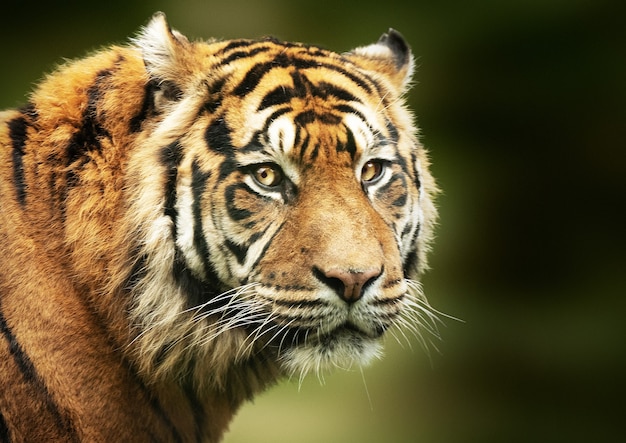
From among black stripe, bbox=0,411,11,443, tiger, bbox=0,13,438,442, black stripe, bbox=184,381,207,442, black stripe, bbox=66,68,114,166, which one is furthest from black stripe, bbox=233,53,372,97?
black stripe, bbox=0,411,11,443

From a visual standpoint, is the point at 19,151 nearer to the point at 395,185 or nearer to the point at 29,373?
the point at 29,373

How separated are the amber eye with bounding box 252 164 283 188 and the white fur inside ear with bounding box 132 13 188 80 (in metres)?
0.24

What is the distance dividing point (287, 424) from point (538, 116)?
6.29 feet

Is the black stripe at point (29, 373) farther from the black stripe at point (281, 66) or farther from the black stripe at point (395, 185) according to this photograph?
the black stripe at point (395, 185)

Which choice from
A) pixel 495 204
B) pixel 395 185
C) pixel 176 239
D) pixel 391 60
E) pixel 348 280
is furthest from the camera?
pixel 495 204

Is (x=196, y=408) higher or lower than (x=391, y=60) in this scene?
lower

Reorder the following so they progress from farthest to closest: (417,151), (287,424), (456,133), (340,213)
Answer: (456,133) < (287,424) < (417,151) < (340,213)

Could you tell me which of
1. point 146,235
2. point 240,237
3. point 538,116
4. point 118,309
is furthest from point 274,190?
point 538,116

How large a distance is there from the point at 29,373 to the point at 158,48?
61 centimetres

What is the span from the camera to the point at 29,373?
1437mm

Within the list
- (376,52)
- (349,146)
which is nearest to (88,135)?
(349,146)

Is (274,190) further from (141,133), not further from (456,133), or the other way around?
(456,133)

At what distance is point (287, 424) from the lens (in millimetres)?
3934

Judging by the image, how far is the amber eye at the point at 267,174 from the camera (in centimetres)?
150
